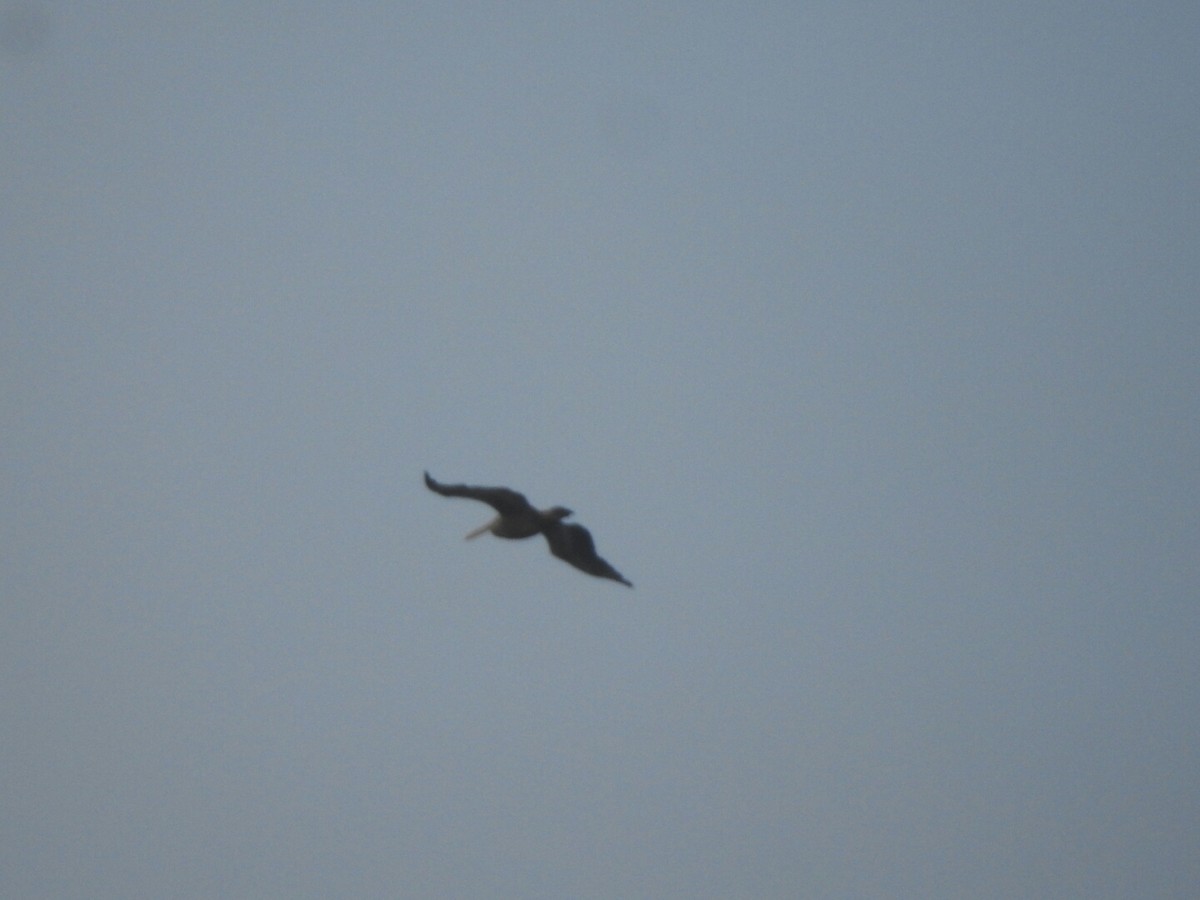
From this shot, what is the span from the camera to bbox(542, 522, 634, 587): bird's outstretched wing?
33.7 meters

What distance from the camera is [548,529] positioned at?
3362 centimetres

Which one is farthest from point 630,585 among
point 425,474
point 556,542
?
point 425,474

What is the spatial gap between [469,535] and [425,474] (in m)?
1.58

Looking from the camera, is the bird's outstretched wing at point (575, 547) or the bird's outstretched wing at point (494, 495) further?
the bird's outstretched wing at point (575, 547)

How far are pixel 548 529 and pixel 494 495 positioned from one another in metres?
1.21

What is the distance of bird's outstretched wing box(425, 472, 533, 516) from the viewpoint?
3244cm

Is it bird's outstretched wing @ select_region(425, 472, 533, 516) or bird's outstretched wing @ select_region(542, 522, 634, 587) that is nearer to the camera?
bird's outstretched wing @ select_region(425, 472, 533, 516)

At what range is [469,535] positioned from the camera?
33500mm

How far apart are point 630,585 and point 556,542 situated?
1192 mm

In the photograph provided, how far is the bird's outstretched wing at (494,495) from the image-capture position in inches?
1277

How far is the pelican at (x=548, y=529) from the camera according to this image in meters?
33.1

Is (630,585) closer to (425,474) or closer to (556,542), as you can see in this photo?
(556,542)

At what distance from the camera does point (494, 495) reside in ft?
108

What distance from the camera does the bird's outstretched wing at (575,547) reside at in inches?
1328
